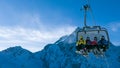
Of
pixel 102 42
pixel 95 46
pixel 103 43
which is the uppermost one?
pixel 102 42

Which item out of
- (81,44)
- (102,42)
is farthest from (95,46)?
(81,44)

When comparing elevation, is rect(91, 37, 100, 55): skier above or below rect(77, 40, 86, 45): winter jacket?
below

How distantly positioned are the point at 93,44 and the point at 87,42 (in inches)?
30.4

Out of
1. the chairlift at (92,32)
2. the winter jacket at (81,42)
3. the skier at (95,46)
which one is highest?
the chairlift at (92,32)

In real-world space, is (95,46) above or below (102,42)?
below

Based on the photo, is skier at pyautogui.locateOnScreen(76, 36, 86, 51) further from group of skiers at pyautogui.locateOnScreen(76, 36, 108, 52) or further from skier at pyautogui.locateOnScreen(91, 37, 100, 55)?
skier at pyautogui.locateOnScreen(91, 37, 100, 55)

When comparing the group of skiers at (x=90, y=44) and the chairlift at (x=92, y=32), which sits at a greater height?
Answer: the chairlift at (x=92, y=32)

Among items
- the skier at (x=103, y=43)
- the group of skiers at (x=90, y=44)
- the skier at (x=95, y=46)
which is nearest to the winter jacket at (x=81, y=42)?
the group of skiers at (x=90, y=44)

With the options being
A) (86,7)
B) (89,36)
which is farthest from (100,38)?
(86,7)

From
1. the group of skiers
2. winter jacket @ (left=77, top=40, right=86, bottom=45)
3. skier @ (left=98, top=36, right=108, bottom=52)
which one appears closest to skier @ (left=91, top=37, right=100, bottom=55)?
the group of skiers

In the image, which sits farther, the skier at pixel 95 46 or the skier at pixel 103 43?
the skier at pixel 95 46

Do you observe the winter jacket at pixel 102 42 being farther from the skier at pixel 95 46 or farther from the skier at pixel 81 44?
the skier at pixel 81 44

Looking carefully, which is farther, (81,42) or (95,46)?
(81,42)

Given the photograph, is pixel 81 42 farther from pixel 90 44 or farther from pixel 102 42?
pixel 102 42
